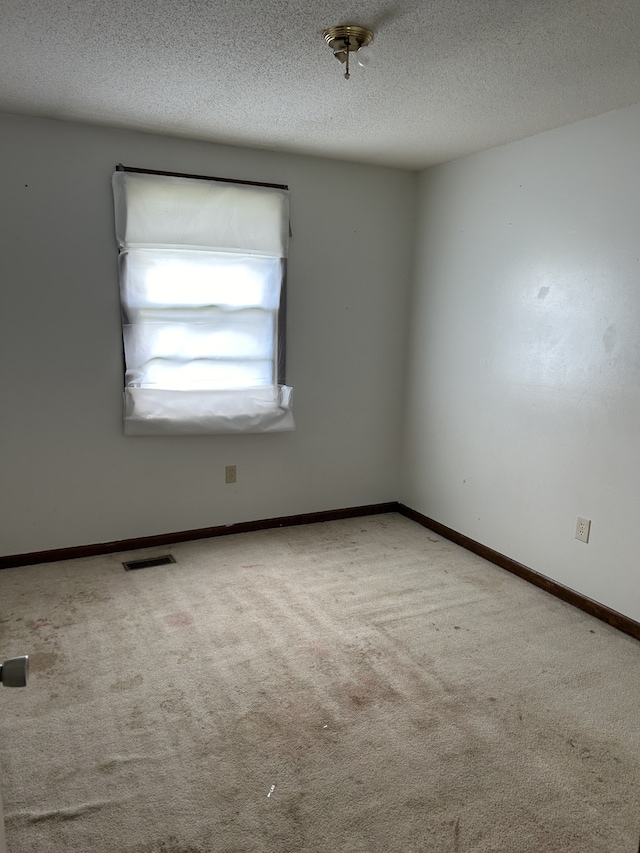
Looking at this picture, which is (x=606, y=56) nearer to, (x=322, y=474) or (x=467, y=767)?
(x=467, y=767)

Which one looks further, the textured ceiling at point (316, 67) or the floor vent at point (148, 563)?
the floor vent at point (148, 563)

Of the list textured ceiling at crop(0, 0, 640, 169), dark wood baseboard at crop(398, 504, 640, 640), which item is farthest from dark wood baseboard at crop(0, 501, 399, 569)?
textured ceiling at crop(0, 0, 640, 169)

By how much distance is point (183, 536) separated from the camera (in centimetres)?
370

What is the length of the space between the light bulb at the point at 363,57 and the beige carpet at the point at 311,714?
2278mm

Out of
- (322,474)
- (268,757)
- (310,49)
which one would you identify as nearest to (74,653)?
(268,757)

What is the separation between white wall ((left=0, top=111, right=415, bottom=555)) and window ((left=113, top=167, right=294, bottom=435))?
0.33ft

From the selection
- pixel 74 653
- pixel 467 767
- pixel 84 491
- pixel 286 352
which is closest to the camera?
pixel 467 767

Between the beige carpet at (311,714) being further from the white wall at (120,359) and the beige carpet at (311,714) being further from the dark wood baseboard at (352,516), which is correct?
the white wall at (120,359)

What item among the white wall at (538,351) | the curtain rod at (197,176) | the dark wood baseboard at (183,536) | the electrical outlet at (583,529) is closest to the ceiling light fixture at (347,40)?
the white wall at (538,351)

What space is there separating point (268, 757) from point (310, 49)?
2402 millimetres

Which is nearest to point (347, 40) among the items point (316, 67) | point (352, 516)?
point (316, 67)

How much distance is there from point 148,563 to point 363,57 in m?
2.64

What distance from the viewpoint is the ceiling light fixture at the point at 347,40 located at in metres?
2.02

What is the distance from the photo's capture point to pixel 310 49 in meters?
2.18
